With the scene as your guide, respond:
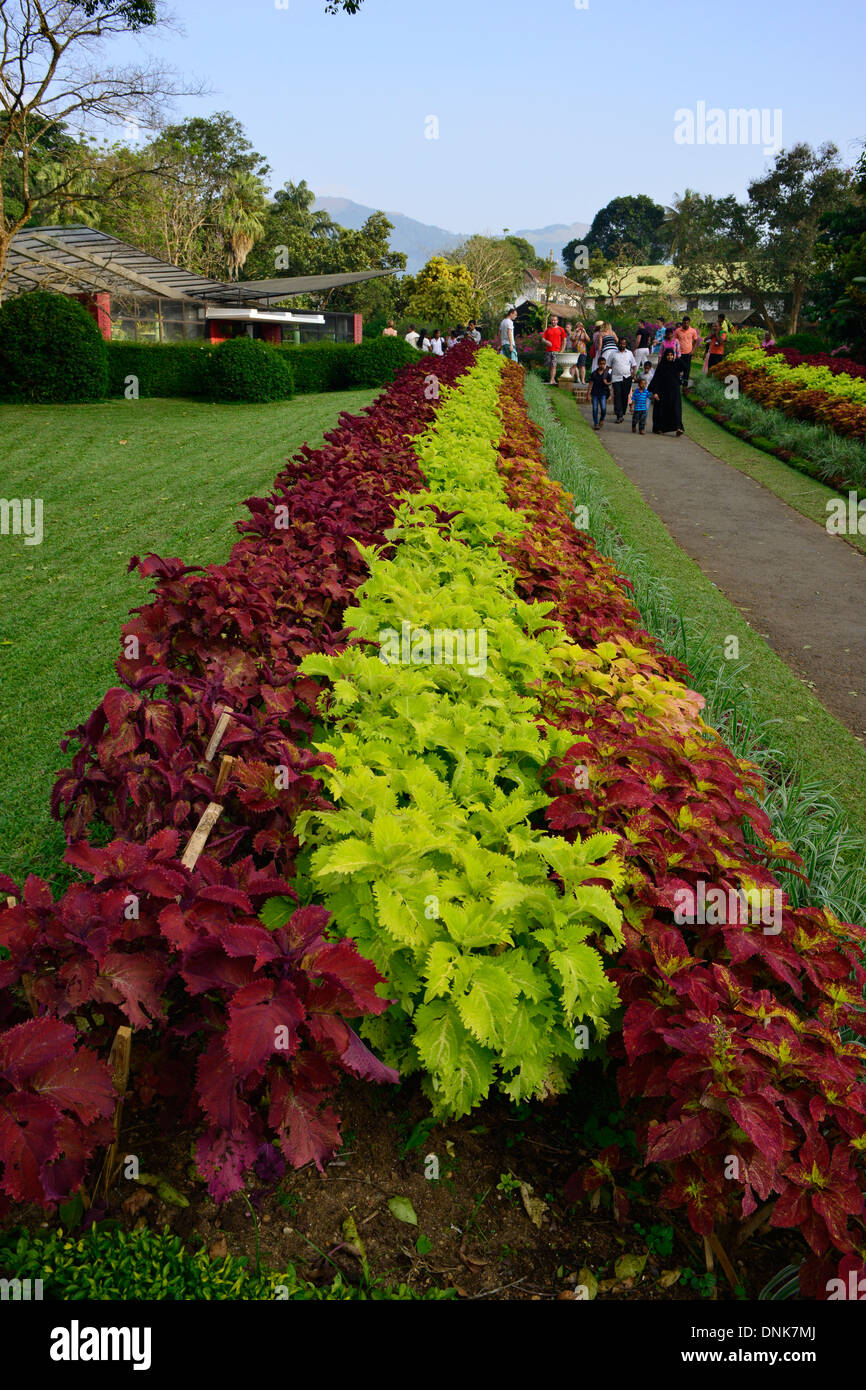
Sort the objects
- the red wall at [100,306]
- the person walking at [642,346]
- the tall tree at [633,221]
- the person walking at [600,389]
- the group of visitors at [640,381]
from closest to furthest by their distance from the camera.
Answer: the group of visitors at [640,381] < the person walking at [600,389] < the person walking at [642,346] < the red wall at [100,306] < the tall tree at [633,221]

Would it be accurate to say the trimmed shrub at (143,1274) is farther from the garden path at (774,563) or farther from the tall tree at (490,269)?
the tall tree at (490,269)

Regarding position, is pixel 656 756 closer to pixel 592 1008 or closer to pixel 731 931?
pixel 731 931

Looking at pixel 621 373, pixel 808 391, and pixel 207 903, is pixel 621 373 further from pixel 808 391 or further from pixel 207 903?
pixel 207 903

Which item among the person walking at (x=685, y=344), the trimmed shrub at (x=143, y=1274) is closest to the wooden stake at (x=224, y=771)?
the trimmed shrub at (x=143, y=1274)

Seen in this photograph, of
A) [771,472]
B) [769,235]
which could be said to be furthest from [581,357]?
[769,235]

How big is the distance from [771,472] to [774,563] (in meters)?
5.49

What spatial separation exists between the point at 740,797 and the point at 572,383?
20.4 meters

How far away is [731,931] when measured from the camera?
2098 millimetres

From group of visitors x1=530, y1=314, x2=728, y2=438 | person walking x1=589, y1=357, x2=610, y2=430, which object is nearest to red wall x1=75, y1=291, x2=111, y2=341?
group of visitors x1=530, y1=314, x2=728, y2=438

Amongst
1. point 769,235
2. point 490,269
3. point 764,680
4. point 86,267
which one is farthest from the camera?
point 490,269

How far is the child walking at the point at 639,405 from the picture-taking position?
1599 cm

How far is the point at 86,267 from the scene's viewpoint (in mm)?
22703

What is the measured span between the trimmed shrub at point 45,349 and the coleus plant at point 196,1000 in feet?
55.0

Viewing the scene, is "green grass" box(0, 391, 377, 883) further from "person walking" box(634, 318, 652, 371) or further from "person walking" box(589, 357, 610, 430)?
"person walking" box(634, 318, 652, 371)
